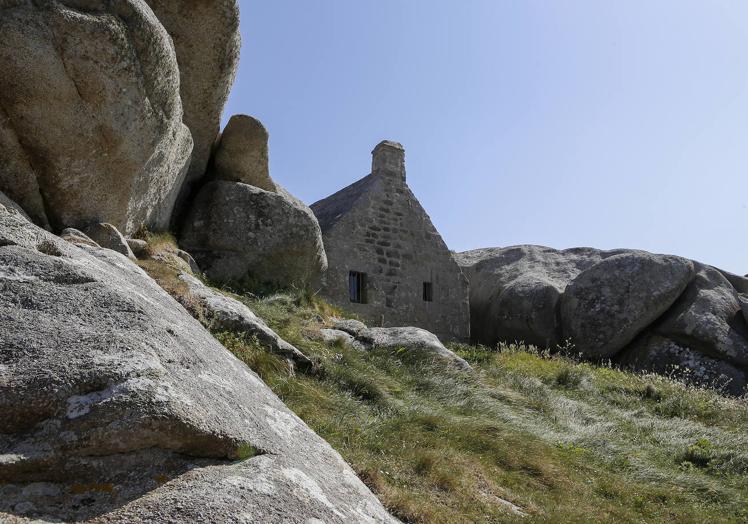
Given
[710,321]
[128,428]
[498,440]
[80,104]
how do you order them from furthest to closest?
[710,321] < [80,104] < [498,440] < [128,428]

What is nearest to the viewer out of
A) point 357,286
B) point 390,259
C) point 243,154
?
point 243,154

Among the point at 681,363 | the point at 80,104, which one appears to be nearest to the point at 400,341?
the point at 80,104

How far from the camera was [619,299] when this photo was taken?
1516 cm

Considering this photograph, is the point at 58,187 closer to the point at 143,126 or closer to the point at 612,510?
the point at 143,126

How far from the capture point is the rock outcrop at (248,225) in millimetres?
10656

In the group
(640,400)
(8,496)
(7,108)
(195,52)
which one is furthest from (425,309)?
(8,496)

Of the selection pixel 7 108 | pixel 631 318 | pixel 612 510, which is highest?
pixel 7 108

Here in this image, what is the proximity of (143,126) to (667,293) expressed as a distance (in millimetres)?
11709

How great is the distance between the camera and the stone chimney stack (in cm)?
1566

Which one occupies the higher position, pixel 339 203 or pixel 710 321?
pixel 339 203

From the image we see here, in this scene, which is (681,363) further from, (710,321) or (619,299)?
(619,299)

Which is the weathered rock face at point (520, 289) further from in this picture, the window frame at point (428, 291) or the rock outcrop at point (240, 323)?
the rock outcrop at point (240, 323)

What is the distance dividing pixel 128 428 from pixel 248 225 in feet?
26.6

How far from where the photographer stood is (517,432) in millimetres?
7086
